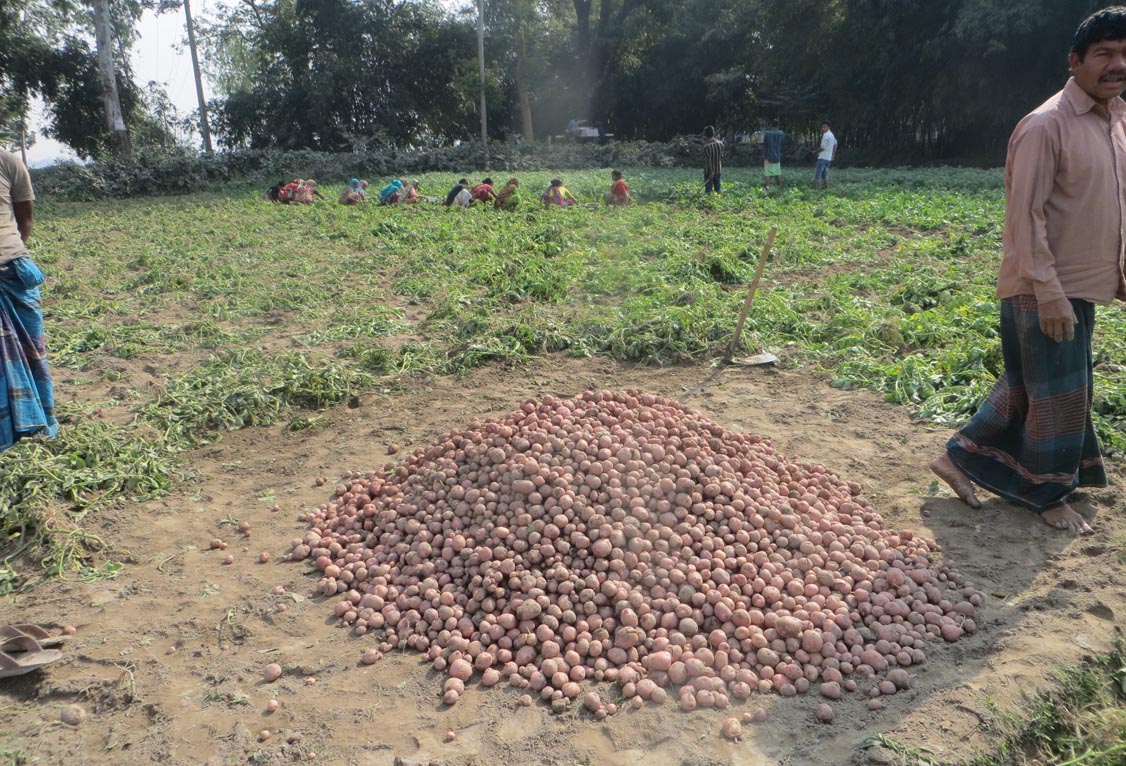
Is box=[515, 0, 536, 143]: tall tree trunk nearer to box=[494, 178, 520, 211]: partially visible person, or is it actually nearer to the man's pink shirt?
box=[494, 178, 520, 211]: partially visible person

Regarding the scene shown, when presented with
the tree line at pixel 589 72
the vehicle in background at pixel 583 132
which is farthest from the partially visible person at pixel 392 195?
the vehicle in background at pixel 583 132

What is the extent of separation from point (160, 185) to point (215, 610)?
2124cm

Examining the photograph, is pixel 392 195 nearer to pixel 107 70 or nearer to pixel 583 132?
pixel 107 70

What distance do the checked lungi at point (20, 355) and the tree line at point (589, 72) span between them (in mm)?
22079

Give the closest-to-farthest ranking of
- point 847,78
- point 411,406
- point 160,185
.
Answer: point 411,406 < point 160,185 < point 847,78

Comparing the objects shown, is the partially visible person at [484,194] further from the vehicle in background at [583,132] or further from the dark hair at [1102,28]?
the vehicle in background at [583,132]

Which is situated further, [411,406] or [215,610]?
[411,406]

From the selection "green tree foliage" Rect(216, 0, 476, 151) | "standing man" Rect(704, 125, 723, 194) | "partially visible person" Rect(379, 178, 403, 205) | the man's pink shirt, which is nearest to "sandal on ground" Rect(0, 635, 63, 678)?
the man's pink shirt

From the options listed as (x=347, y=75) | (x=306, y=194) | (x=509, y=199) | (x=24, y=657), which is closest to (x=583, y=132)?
(x=347, y=75)

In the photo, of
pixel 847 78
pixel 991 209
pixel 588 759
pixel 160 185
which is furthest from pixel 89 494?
pixel 847 78

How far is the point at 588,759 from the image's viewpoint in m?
2.31

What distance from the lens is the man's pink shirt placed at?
2.93 m

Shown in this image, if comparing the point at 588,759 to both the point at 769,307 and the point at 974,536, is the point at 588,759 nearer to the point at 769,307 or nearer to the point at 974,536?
the point at 974,536

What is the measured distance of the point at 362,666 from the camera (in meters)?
2.75
